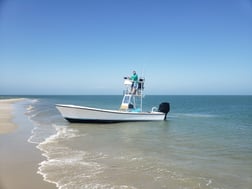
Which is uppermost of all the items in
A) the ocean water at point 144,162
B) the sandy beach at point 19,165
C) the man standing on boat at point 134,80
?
the man standing on boat at point 134,80

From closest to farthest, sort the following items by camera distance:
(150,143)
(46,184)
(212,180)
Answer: (46,184), (212,180), (150,143)

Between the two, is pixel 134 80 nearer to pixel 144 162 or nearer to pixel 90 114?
pixel 90 114

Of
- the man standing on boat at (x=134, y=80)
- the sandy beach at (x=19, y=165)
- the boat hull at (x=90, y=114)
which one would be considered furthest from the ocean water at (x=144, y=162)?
the man standing on boat at (x=134, y=80)

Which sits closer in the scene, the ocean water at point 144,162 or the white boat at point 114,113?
the ocean water at point 144,162

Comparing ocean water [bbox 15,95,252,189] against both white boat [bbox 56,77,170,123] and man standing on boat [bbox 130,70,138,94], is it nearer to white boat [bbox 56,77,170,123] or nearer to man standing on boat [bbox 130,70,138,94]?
white boat [bbox 56,77,170,123]

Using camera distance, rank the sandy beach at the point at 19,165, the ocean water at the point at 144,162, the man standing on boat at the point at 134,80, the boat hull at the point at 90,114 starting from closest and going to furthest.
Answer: the sandy beach at the point at 19,165 → the ocean water at the point at 144,162 → the boat hull at the point at 90,114 → the man standing on boat at the point at 134,80

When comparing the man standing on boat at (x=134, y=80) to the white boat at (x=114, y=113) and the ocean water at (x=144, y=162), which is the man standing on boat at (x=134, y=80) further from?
the ocean water at (x=144, y=162)

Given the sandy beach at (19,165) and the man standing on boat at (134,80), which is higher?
the man standing on boat at (134,80)

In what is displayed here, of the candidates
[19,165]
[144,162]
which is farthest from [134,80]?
[19,165]

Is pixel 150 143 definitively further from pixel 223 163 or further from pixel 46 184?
pixel 46 184

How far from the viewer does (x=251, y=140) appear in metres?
13.7

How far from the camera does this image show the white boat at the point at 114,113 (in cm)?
1858

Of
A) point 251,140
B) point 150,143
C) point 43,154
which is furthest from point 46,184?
point 251,140

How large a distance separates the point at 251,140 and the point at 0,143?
458 inches
